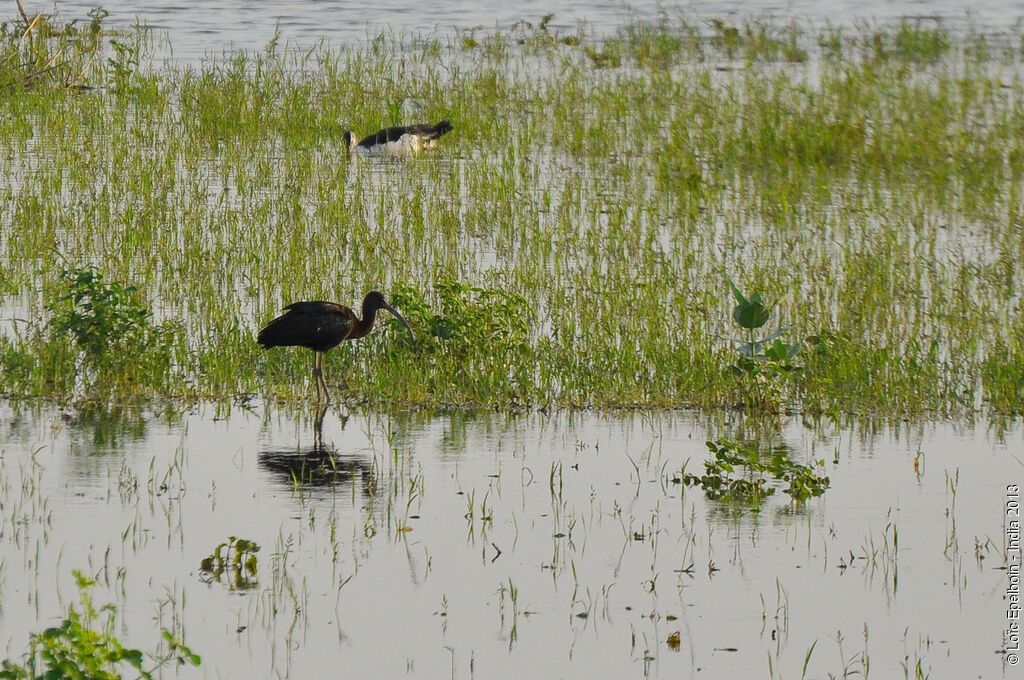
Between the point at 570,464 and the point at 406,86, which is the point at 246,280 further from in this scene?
the point at 406,86

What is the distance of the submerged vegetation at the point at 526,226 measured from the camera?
28.9ft

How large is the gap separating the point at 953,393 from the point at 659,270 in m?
3.14

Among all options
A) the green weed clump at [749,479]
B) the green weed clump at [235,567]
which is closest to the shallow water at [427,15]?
the green weed clump at [749,479]

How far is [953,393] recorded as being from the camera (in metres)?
8.72

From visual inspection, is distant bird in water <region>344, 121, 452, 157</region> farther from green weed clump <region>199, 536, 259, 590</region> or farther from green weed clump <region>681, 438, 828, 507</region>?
green weed clump <region>199, 536, 259, 590</region>

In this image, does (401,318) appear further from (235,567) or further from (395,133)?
(395,133)

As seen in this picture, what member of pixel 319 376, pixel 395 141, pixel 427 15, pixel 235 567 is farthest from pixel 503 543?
pixel 427 15

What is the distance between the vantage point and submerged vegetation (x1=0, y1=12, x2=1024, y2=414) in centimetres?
881

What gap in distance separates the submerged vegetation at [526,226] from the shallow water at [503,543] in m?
0.57

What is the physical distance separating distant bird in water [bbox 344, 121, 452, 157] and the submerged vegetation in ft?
0.88

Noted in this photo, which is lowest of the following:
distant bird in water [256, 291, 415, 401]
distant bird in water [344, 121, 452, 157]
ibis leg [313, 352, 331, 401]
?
ibis leg [313, 352, 331, 401]

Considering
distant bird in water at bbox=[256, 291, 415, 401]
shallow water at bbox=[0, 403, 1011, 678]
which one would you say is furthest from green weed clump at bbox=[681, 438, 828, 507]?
distant bird in water at bbox=[256, 291, 415, 401]

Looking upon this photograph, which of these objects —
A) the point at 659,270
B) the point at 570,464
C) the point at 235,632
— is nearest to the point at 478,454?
the point at 570,464

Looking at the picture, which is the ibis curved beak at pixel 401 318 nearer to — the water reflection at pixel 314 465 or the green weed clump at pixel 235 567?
the water reflection at pixel 314 465
